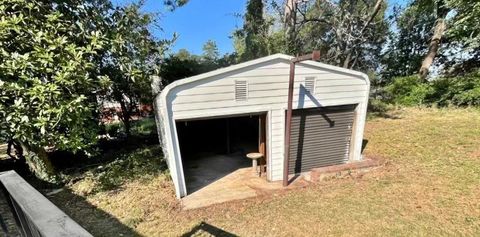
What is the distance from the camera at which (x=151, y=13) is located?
9.34 meters

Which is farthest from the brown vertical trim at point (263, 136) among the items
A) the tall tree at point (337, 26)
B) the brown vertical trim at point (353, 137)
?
the tall tree at point (337, 26)

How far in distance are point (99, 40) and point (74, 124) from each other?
6.00 feet

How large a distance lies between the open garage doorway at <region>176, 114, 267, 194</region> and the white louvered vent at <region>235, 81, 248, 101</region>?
80 centimetres

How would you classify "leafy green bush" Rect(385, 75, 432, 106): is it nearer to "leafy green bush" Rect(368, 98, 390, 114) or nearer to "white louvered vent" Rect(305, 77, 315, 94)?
"leafy green bush" Rect(368, 98, 390, 114)

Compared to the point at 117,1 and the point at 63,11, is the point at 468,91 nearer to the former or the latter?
the point at 117,1

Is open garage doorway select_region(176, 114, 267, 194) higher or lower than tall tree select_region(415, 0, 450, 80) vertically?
lower

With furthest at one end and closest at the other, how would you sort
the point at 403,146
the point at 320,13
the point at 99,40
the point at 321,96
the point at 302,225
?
1. the point at 320,13
2. the point at 403,146
3. the point at 321,96
4. the point at 99,40
5. the point at 302,225

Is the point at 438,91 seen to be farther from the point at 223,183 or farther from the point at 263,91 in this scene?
the point at 223,183

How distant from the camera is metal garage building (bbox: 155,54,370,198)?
17.9ft

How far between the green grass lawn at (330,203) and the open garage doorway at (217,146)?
3.51 ft

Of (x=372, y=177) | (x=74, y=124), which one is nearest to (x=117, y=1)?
(x=74, y=124)

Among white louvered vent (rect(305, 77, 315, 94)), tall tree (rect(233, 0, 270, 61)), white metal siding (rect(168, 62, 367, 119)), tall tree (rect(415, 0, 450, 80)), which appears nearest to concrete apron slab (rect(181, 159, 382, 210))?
white metal siding (rect(168, 62, 367, 119))

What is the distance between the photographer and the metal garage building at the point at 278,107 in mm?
5469

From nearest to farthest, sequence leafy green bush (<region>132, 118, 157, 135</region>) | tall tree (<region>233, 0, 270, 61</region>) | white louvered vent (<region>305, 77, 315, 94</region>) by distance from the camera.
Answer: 1. white louvered vent (<region>305, 77, 315, 94</region>)
2. leafy green bush (<region>132, 118, 157, 135</region>)
3. tall tree (<region>233, 0, 270, 61</region>)
